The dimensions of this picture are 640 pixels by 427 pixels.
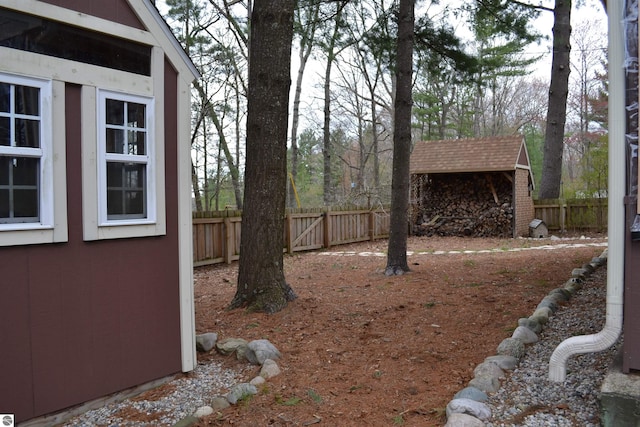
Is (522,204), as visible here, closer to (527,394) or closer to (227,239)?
(227,239)

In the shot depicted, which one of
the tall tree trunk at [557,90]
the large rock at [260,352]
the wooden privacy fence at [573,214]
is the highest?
the tall tree trunk at [557,90]

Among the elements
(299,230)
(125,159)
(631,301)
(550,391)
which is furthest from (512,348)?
(299,230)

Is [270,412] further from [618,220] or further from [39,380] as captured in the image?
[618,220]

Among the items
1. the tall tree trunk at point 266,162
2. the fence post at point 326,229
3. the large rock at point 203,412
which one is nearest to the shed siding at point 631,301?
the large rock at point 203,412

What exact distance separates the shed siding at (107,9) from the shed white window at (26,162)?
607 millimetres

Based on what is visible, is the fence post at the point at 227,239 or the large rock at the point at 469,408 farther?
the fence post at the point at 227,239

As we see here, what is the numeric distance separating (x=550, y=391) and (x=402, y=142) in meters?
5.32

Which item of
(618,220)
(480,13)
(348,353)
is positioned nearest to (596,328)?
(618,220)

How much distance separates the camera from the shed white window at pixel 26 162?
123 inches

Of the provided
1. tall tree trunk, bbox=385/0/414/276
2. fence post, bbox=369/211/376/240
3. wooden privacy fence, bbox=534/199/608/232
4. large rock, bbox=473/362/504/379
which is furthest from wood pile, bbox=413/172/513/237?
large rock, bbox=473/362/504/379

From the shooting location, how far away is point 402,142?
8.01 m

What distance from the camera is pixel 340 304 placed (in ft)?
20.1

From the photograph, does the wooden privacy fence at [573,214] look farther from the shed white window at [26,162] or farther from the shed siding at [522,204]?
the shed white window at [26,162]

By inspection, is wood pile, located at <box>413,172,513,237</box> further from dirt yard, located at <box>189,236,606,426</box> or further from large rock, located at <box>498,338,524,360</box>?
large rock, located at <box>498,338,524,360</box>
